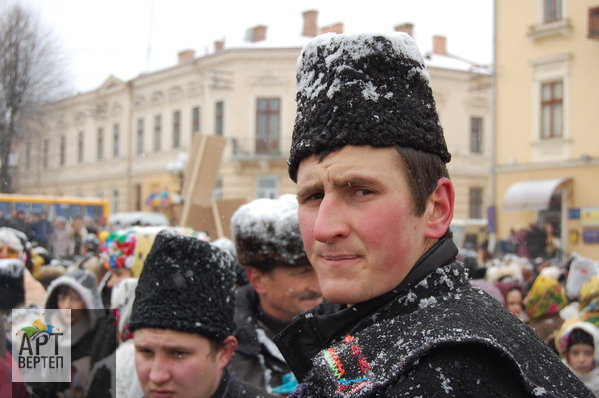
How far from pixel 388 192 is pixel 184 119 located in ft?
94.4

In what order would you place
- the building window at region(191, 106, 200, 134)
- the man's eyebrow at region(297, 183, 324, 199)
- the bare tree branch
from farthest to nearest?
the building window at region(191, 106, 200, 134) < the bare tree branch < the man's eyebrow at region(297, 183, 324, 199)

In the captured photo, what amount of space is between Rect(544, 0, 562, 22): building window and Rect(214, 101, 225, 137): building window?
14.6 metres

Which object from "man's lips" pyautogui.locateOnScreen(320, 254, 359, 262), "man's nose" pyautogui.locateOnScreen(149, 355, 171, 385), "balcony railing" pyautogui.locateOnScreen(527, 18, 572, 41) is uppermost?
"balcony railing" pyautogui.locateOnScreen(527, 18, 572, 41)

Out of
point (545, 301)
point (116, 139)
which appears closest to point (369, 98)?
point (545, 301)

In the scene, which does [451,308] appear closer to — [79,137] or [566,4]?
[566,4]

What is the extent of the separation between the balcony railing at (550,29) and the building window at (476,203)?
942 centimetres

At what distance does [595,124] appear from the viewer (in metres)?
17.9

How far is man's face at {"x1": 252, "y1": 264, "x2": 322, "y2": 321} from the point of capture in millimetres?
3021

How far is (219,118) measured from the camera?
92.6ft

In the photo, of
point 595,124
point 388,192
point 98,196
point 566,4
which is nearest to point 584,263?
point 388,192

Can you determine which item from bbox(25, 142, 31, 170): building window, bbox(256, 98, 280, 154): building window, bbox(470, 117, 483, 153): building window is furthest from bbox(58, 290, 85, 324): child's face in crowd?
bbox(256, 98, 280, 154): building window

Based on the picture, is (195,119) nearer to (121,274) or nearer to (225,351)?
(121,274)

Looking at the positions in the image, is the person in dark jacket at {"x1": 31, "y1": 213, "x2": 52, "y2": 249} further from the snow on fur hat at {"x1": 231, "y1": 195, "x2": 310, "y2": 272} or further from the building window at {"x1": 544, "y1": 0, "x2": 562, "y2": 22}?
the building window at {"x1": 544, "y1": 0, "x2": 562, "y2": 22}

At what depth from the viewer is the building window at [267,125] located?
27156 millimetres
